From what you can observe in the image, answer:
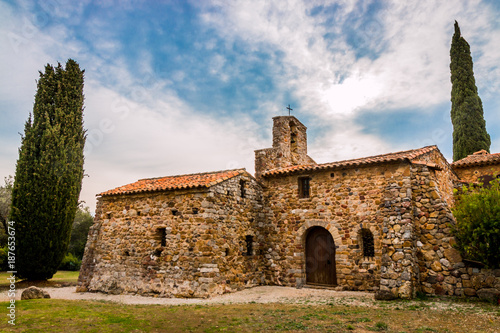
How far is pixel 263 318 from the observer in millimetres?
7516

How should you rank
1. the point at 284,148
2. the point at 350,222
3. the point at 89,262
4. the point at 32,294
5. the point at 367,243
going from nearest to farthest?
the point at 32,294 → the point at 367,243 → the point at 350,222 → the point at 89,262 → the point at 284,148

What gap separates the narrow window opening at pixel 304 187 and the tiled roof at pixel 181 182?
2.63 metres

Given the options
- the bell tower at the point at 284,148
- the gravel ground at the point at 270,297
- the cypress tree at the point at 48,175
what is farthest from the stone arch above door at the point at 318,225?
the cypress tree at the point at 48,175

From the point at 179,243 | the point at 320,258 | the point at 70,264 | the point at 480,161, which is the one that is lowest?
the point at 70,264

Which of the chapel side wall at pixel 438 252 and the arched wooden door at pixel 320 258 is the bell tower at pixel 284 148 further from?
the chapel side wall at pixel 438 252

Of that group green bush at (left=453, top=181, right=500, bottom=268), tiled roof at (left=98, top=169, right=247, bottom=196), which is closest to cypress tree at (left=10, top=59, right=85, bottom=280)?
tiled roof at (left=98, top=169, right=247, bottom=196)

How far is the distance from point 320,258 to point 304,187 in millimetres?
3079

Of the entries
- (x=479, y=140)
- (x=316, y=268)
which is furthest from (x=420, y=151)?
(x=479, y=140)

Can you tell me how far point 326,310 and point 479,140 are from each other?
19096mm

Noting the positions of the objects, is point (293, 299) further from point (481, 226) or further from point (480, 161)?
point (480, 161)

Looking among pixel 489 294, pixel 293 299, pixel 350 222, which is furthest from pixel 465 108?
pixel 293 299

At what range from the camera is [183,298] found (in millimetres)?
11633

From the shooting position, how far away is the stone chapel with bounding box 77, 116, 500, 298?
1052cm

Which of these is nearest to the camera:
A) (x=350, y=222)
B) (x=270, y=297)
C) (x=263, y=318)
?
(x=263, y=318)
